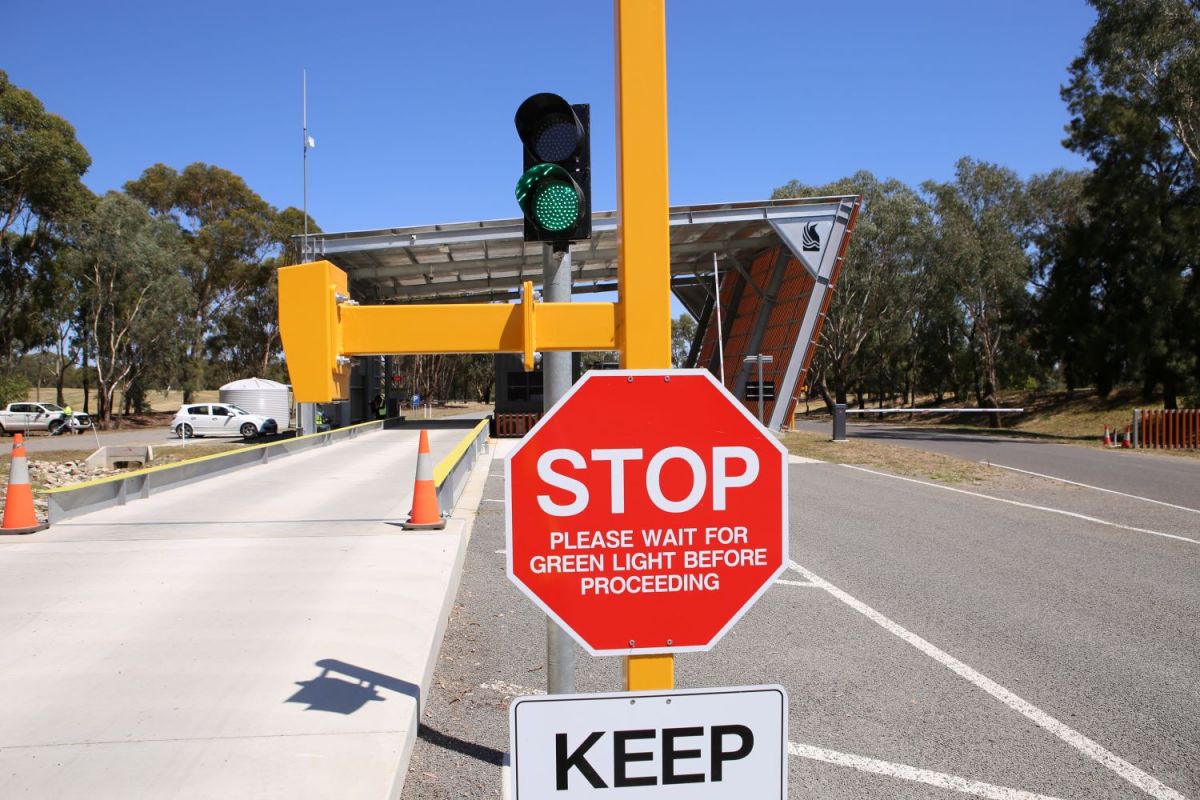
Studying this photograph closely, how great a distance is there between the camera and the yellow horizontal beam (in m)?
2.55

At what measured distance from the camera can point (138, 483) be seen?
35.5 feet

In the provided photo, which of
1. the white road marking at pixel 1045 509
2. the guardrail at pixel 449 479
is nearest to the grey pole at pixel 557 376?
the guardrail at pixel 449 479

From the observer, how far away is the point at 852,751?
4023mm

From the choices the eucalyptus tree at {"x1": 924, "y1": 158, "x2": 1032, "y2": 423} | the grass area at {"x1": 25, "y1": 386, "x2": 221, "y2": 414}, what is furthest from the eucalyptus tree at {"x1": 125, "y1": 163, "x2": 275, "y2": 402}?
the eucalyptus tree at {"x1": 924, "y1": 158, "x2": 1032, "y2": 423}

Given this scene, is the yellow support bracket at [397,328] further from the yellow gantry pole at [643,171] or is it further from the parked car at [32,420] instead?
the parked car at [32,420]

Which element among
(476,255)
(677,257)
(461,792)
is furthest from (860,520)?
(677,257)

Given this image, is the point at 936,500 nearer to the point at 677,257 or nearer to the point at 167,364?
the point at 677,257

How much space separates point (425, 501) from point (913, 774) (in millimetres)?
5986

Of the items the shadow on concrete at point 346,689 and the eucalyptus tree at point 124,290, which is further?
the eucalyptus tree at point 124,290

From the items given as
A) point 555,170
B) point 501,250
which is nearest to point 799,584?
point 555,170

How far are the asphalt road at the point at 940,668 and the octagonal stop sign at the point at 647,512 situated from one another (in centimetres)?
183

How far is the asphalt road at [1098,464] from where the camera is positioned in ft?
48.6

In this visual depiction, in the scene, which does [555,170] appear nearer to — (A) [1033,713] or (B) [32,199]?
(A) [1033,713]

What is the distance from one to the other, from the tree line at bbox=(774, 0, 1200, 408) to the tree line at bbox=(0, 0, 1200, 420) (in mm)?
85
